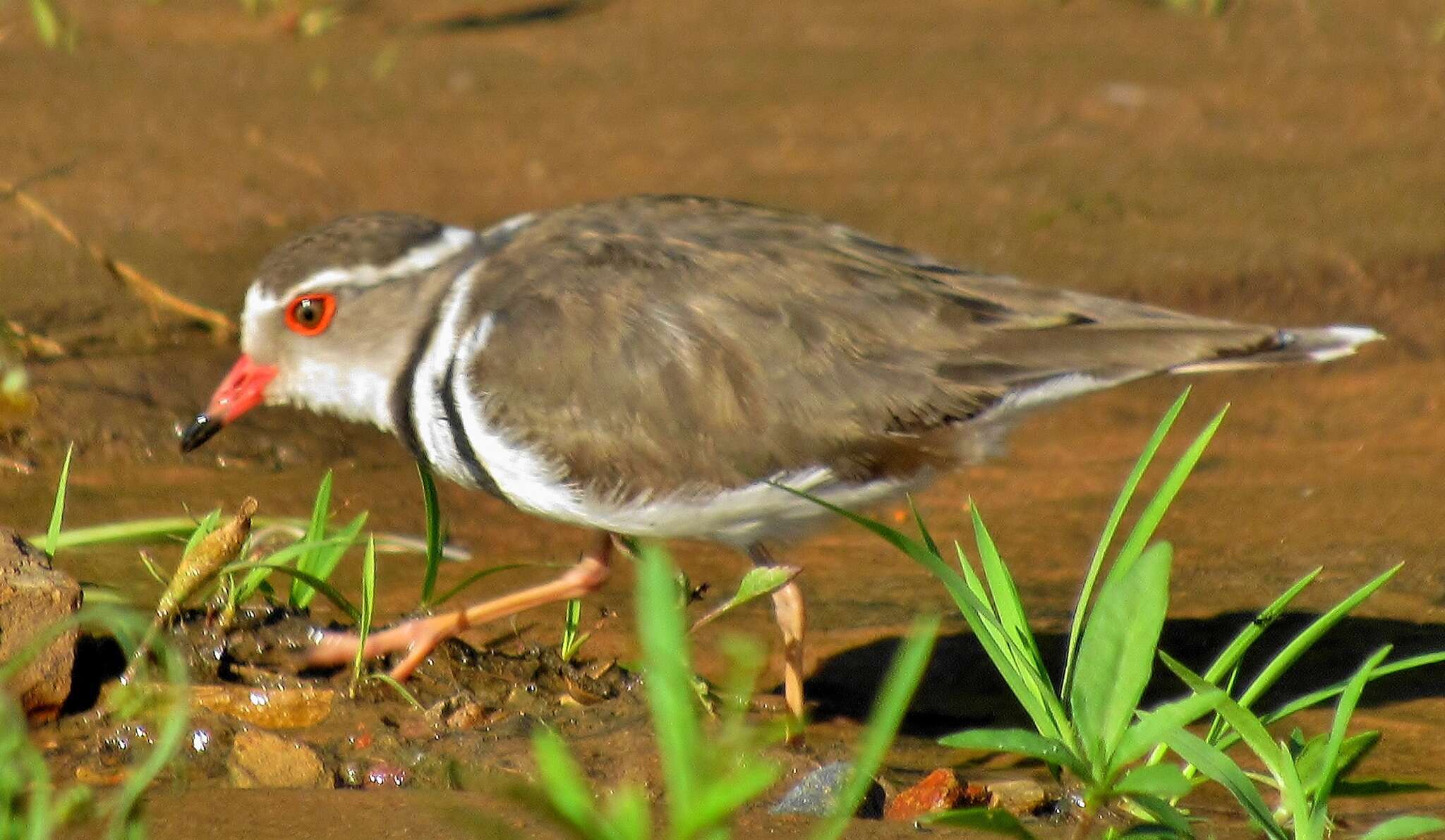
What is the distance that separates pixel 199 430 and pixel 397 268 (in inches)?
29.8

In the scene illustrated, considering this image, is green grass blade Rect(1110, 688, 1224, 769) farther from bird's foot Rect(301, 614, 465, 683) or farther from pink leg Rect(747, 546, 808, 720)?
bird's foot Rect(301, 614, 465, 683)

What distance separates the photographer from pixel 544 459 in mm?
4695

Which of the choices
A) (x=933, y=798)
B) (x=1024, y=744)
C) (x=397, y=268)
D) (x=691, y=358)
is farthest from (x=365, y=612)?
(x=1024, y=744)

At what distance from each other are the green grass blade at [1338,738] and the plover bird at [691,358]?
59.4 inches

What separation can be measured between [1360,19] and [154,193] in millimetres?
7321

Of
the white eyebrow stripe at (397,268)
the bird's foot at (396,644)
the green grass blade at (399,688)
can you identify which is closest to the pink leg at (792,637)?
the bird's foot at (396,644)

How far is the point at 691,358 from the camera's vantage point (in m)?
4.70

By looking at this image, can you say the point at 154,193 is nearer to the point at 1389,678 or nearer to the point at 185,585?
the point at 185,585

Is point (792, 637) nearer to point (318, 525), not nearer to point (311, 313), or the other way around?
point (318, 525)

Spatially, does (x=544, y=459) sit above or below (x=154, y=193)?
above

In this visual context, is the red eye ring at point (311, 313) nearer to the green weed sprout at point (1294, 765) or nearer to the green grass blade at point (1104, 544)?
the green grass blade at point (1104, 544)

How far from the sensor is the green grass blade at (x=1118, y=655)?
346 centimetres

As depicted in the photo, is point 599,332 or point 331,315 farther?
point 331,315

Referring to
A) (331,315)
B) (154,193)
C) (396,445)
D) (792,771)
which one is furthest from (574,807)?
(154,193)
